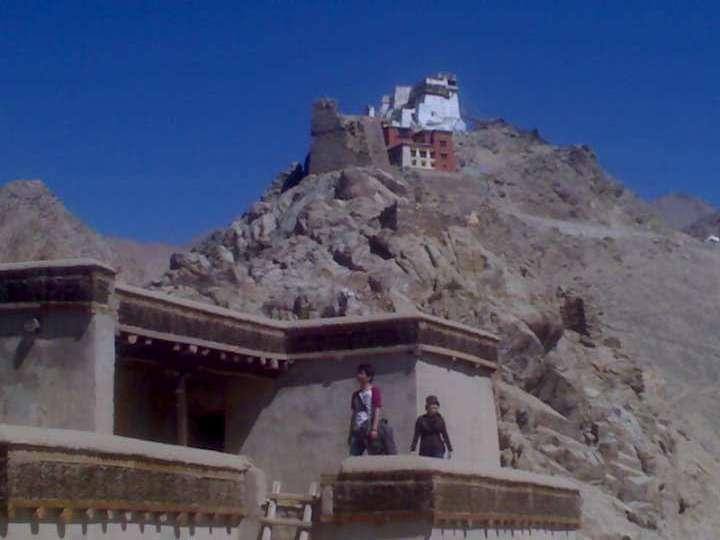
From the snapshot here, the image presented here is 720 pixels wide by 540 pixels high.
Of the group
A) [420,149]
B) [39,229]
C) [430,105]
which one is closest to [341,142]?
[420,149]

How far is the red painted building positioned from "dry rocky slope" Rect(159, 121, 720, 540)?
4.26 meters

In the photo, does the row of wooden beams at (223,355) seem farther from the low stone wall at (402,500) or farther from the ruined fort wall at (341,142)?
→ the ruined fort wall at (341,142)

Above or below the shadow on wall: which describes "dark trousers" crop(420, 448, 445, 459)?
below

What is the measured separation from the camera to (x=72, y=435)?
35.9 feet

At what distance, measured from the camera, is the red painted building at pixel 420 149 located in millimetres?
74531

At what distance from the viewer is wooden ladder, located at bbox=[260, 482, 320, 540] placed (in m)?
13.7

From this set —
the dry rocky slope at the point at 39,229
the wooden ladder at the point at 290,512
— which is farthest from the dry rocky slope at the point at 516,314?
the wooden ladder at the point at 290,512

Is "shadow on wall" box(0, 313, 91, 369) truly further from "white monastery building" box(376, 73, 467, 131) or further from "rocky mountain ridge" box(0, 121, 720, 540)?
"white monastery building" box(376, 73, 467, 131)

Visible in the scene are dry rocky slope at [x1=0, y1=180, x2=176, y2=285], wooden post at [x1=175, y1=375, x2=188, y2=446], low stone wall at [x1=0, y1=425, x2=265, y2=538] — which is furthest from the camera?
dry rocky slope at [x1=0, y1=180, x2=176, y2=285]

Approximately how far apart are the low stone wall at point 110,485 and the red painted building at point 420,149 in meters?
60.5

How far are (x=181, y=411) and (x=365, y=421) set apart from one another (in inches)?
126

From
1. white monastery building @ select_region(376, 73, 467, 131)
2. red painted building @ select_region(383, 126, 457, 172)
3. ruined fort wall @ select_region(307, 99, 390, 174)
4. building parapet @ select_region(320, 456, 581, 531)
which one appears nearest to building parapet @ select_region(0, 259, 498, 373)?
building parapet @ select_region(320, 456, 581, 531)

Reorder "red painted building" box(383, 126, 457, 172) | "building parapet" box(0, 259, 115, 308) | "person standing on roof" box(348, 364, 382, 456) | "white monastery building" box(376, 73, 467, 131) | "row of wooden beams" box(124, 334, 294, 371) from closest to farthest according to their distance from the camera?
"building parapet" box(0, 259, 115, 308) < "person standing on roof" box(348, 364, 382, 456) < "row of wooden beams" box(124, 334, 294, 371) < "red painted building" box(383, 126, 457, 172) < "white monastery building" box(376, 73, 467, 131)

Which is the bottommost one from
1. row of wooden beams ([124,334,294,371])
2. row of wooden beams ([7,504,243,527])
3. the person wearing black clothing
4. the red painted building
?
row of wooden beams ([7,504,243,527])
